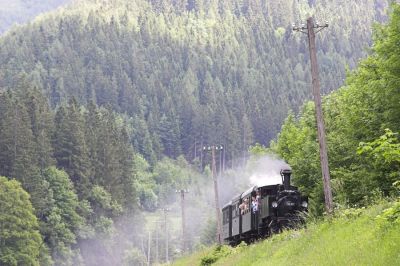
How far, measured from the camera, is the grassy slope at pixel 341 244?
1812cm

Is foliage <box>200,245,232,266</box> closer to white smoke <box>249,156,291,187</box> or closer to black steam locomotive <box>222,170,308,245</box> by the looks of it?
black steam locomotive <box>222,170,308,245</box>

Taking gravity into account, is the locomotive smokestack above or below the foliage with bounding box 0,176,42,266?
above

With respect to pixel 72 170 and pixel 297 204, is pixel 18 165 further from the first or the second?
pixel 297 204

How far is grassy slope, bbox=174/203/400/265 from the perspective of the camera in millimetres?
18125

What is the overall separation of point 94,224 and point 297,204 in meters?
85.9

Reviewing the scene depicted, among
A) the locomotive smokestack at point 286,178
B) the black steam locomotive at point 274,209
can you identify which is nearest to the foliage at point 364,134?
the black steam locomotive at point 274,209

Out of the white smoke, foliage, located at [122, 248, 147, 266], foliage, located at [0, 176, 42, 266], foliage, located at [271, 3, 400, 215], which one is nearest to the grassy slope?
foliage, located at [271, 3, 400, 215]

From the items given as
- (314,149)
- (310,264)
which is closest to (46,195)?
(314,149)

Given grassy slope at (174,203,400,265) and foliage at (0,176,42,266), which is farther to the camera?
foliage at (0,176,42,266)

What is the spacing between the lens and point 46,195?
109m

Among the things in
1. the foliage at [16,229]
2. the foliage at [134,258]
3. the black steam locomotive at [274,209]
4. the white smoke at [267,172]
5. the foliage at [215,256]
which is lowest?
the foliage at [134,258]

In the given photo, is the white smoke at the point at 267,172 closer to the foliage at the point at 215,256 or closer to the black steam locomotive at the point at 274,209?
the black steam locomotive at the point at 274,209

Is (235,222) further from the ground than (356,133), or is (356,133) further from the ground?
(356,133)

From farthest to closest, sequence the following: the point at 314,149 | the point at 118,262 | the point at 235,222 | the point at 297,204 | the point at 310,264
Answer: the point at 118,262
the point at 314,149
the point at 235,222
the point at 297,204
the point at 310,264
